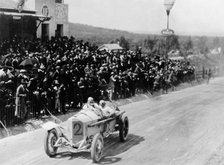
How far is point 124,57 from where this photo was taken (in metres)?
24.1

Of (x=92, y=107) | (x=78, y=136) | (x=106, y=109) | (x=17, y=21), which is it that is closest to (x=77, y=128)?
(x=78, y=136)

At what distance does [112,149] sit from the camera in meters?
11.0

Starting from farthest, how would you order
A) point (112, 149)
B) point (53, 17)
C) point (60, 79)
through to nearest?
point (53, 17)
point (60, 79)
point (112, 149)

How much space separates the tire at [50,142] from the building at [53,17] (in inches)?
858

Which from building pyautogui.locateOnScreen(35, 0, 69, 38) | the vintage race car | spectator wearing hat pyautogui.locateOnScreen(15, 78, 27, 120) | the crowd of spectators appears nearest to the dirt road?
the vintage race car

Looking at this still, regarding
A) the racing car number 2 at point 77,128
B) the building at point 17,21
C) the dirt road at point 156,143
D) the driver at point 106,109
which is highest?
the building at point 17,21

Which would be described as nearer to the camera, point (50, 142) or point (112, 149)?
point (50, 142)

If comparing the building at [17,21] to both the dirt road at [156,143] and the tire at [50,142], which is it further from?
the tire at [50,142]

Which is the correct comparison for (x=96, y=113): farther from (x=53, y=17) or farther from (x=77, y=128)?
(x=53, y=17)

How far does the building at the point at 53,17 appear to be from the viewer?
32.2 m

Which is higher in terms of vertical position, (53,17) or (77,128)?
(53,17)

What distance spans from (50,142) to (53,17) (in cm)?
2513

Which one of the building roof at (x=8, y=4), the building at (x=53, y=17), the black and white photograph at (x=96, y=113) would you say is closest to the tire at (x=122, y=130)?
the black and white photograph at (x=96, y=113)

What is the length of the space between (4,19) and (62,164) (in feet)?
64.2
